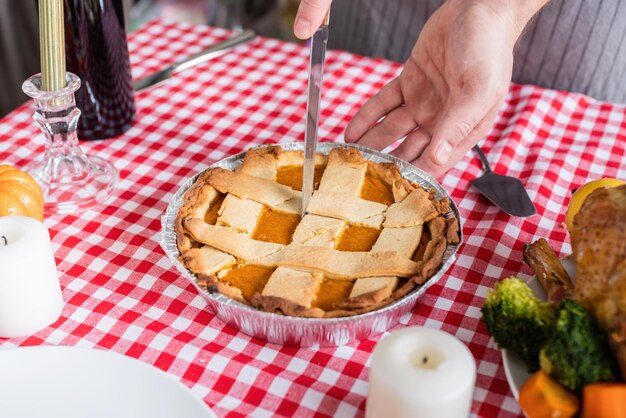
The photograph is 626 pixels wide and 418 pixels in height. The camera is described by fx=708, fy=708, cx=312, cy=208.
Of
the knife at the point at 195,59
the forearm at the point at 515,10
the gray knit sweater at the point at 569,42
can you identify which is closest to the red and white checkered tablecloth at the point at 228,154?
the knife at the point at 195,59

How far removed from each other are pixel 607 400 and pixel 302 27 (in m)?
0.76

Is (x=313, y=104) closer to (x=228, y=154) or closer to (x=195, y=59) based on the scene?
(x=228, y=154)

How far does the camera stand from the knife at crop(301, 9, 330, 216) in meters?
1.28

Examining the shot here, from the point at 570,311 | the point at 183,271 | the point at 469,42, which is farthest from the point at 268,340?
the point at 469,42

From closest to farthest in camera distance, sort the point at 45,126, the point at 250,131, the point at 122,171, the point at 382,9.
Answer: the point at 45,126, the point at 122,171, the point at 250,131, the point at 382,9

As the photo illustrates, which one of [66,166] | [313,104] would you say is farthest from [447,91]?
[66,166]

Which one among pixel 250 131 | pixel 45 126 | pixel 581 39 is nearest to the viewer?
pixel 45 126

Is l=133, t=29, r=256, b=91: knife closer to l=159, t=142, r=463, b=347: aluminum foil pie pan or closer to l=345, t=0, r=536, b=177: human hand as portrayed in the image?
l=345, t=0, r=536, b=177: human hand

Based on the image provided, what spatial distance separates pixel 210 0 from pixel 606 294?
2.94 meters

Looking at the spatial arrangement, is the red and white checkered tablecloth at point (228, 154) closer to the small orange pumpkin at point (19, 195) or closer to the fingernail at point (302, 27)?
the small orange pumpkin at point (19, 195)

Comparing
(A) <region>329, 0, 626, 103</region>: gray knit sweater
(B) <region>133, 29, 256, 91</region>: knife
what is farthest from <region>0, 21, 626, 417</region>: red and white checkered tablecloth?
(A) <region>329, 0, 626, 103</region>: gray knit sweater

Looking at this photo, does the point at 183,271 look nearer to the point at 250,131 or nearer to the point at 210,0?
the point at 250,131

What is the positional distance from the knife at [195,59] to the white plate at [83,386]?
1.02 metres

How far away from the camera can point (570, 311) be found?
97cm
